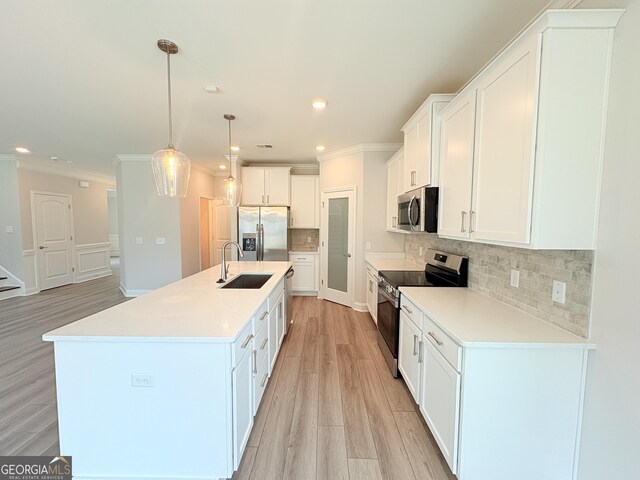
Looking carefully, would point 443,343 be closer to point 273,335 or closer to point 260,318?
point 260,318

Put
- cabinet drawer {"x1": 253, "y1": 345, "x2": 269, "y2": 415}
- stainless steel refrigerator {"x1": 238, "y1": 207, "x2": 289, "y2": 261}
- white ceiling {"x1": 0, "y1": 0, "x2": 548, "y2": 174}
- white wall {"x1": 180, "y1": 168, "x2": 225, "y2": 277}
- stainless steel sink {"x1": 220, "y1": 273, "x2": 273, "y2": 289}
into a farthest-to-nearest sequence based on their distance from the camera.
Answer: white wall {"x1": 180, "y1": 168, "x2": 225, "y2": 277}
stainless steel refrigerator {"x1": 238, "y1": 207, "x2": 289, "y2": 261}
stainless steel sink {"x1": 220, "y1": 273, "x2": 273, "y2": 289}
cabinet drawer {"x1": 253, "y1": 345, "x2": 269, "y2": 415}
white ceiling {"x1": 0, "y1": 0, "x2": 548, "y2": 174}

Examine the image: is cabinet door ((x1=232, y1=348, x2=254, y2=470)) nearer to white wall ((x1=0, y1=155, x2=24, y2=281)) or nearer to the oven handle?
the oven handle

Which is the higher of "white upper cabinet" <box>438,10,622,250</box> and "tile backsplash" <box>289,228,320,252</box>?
"white upper cabinet" <box>438,10,622,250</box>

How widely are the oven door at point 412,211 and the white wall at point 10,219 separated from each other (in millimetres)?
6970

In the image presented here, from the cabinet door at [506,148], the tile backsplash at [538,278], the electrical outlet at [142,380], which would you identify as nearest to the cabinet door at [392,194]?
the tile backsplash at [538,278]

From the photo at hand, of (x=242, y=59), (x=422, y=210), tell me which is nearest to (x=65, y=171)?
(x=242, y=59)

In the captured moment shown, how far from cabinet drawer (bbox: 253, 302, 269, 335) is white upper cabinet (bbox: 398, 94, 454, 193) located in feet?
5.76

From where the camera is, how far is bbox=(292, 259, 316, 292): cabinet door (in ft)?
17.9

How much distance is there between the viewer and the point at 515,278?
183cm

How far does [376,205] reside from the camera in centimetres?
440

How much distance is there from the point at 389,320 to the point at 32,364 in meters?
3.62

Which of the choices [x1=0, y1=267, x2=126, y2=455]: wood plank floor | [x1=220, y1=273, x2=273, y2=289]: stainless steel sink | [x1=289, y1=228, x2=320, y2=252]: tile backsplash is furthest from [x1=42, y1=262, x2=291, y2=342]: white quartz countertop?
[x1=289, y1=228, x2=320, y2=252]: tile backsplash

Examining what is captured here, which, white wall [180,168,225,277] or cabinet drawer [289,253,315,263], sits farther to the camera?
cabinet drawer [289,253,315,263]

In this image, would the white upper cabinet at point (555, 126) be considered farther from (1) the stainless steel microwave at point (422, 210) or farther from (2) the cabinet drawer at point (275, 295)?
(2) the cabinet drawer at point (275, 295)
